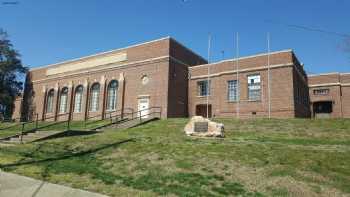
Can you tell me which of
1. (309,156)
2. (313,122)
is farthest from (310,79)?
(309,156)

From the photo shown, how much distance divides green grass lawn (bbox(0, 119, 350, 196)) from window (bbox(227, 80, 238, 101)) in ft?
45.1

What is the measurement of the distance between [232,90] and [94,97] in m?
16.9

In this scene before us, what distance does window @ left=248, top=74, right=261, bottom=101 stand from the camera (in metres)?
27.1

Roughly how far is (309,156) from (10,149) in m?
13.4

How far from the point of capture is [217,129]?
1541 cm

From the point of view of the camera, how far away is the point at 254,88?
2738 cm

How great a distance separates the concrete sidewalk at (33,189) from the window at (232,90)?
22563 millimetres

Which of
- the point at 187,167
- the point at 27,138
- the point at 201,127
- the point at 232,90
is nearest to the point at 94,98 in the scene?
the point at 232,90

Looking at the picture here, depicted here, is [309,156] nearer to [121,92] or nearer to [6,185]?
[6,185]

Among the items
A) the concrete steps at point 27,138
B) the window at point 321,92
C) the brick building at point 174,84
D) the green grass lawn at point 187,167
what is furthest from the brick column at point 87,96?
the window at point 321,92

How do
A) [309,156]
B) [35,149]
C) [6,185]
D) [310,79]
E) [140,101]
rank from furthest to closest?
[310,79]
[140,101]
[35,149]
[309,156]
[6,185]

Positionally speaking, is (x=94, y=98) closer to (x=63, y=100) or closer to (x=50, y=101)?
(x=63, y=100)

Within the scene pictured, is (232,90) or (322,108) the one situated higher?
(232,90)

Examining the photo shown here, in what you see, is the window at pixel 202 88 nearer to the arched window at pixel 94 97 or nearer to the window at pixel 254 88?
the window at pixel 254 88
